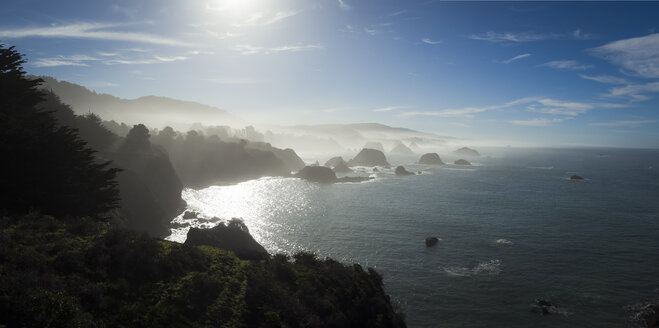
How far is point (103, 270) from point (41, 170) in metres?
14.6

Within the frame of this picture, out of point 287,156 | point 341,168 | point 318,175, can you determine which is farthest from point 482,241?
point 287,156

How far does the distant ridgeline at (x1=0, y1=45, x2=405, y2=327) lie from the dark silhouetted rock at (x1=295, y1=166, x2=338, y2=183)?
9398 centimetres

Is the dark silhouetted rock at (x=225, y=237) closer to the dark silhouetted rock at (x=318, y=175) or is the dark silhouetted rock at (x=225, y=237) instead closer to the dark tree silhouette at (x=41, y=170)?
the dark tree silhouette at (x=41, y=170)

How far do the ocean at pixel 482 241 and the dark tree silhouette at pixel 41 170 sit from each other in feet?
101

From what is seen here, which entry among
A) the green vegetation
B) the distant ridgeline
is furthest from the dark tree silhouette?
the green vegetation

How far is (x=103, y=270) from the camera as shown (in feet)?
47.3

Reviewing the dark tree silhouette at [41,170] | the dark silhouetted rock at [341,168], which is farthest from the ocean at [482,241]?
the dark silhouetted rock at [341,168]

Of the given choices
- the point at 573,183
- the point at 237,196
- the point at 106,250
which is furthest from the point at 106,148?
the point at 573,183

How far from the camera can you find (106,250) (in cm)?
1577

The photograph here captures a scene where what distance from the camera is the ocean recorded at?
113ft

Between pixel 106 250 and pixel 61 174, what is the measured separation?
12804 mm

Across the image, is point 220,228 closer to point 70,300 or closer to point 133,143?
point 70,300

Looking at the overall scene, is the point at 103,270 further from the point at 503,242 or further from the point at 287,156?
the point at 287,156

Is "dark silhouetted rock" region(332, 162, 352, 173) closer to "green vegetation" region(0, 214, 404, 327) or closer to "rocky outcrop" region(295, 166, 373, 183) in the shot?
"rocky outcrop" region(295, 166, 373, 183)
